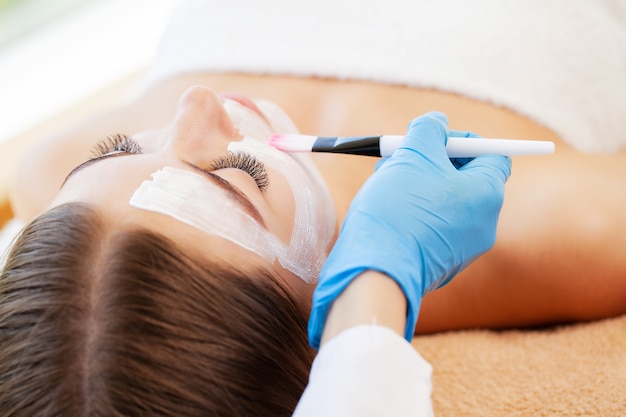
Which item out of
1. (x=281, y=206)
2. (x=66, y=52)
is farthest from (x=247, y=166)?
(x=66, y=52)

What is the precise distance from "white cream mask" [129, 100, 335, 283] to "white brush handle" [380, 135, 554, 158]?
171 mm

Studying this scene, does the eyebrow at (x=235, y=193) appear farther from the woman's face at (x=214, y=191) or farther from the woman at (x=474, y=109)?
the woman at (x=474, y=109)

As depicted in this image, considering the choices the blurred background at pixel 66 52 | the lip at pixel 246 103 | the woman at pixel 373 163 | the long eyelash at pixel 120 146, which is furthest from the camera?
the blurred background at pixel 66 52

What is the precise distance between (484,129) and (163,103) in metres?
0.70

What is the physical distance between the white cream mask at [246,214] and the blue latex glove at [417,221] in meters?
0.13

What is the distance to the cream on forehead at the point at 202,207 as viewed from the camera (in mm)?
759

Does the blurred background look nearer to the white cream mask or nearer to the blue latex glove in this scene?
the white cream mask

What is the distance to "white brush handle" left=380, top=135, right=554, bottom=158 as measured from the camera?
808 mm

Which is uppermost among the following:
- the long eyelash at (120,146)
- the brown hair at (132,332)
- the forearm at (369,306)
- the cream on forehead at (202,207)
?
the long eyelash at (120,146)

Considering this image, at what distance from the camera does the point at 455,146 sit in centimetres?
87

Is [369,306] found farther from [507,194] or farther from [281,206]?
[507,194]

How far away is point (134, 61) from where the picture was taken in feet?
7.64

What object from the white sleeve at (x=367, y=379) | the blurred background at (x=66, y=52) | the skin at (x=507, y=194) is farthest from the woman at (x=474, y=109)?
the blurred background at (x=66, y=52)

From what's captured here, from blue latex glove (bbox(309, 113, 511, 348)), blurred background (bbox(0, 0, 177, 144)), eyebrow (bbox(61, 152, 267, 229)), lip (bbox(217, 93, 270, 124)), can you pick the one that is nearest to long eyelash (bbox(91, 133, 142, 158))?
eyebrow (bbox(61, 152, 267, 229))
